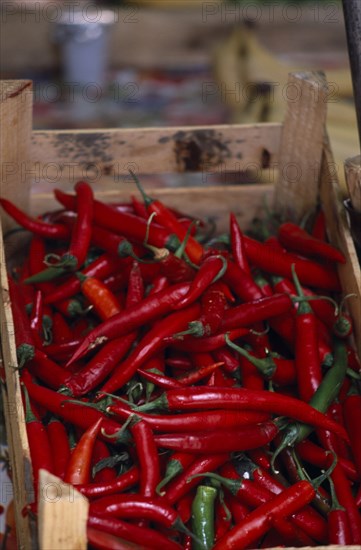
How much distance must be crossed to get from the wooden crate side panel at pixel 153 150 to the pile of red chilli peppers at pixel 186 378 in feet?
0.56

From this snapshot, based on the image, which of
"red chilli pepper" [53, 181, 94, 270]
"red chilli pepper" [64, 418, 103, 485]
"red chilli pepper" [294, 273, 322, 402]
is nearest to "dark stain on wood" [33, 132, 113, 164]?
"red chilli pepper" [53, 181, 94, 270]

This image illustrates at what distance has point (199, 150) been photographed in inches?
113

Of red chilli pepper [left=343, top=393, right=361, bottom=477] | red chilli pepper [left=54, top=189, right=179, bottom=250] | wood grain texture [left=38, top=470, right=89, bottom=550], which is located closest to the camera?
wood grain texture [left=38, top=470, right=89, bottom=550]

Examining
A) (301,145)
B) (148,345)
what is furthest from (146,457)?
(301,145)

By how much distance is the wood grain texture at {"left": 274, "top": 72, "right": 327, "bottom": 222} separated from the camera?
268 cm

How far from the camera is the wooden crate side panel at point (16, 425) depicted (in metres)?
1.78

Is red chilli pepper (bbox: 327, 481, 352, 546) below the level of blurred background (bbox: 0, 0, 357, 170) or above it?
below

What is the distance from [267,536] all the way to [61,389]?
668 millimetres

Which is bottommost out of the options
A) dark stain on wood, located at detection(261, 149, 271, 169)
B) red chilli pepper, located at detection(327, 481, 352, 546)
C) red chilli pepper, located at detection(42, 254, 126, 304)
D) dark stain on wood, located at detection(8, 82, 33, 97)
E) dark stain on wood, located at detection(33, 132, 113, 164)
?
red chilli pepper, located at detection(327, 481, 352, 546)

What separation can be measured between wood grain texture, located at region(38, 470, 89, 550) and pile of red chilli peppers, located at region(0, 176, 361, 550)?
8 centimetres

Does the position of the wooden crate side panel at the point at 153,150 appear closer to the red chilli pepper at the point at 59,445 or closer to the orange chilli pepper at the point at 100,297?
the orange chilli pepper at the point at 100,297

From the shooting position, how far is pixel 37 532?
5.55 ft

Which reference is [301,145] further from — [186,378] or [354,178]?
[186,378]

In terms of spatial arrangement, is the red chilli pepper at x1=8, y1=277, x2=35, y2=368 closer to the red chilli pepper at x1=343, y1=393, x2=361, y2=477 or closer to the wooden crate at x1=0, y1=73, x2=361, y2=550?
the wooden crate at x1=0, y1=73, x2=361, y2=550
